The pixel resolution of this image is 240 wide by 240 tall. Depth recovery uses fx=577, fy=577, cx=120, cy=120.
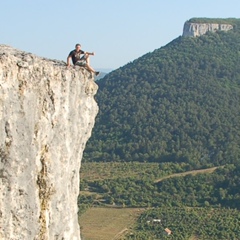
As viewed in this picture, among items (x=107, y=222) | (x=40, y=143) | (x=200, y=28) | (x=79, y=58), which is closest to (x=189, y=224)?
(x=107, y=222)

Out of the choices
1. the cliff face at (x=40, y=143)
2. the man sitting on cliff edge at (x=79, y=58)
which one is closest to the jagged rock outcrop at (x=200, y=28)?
the man sitting on cliff edge at (x=79, y=58)

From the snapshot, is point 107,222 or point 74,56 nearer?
point 74,56

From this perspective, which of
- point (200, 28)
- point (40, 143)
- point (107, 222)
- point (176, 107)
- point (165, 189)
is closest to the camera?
point (40, 143)

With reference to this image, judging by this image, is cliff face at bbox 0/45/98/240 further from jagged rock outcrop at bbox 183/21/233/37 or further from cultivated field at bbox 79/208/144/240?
jagged rock outcrop at bbox 183/21/233/37

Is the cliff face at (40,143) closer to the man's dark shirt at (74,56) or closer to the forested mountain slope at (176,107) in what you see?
the man's dark shirt at (74,56)

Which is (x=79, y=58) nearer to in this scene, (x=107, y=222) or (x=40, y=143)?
(x=40, y=143)

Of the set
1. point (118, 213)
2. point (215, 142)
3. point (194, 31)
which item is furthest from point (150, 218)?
point (194, 31)
